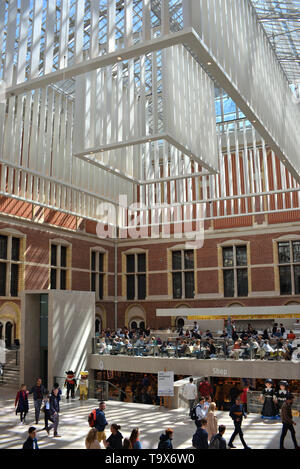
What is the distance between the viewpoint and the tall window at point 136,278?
35.7 m

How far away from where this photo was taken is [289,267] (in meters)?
30.6

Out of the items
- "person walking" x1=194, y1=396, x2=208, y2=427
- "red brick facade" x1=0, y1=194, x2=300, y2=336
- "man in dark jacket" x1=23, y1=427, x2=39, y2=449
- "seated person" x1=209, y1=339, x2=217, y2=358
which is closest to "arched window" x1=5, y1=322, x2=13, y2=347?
"red brick facade" x1=0, y1=194, x2=300, y2=336

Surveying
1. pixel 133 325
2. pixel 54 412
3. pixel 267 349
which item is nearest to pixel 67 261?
pixel 133 325

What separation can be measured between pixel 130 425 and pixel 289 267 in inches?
782

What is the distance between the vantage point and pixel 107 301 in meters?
35.1

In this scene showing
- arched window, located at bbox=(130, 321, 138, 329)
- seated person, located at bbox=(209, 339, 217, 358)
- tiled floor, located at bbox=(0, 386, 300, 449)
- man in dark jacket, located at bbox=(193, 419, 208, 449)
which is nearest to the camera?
man in dark jacket, located at bbox=(193, 419, 208, 449)

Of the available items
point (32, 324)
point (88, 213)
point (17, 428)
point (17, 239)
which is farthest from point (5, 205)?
point (17, 428)

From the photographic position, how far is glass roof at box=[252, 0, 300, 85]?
18.4m

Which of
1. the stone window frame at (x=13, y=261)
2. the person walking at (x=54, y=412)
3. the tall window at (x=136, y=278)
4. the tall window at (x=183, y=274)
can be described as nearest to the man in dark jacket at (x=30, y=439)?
the person walking at (x=54, y=412)

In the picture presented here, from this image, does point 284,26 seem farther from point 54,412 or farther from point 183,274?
point 183,274

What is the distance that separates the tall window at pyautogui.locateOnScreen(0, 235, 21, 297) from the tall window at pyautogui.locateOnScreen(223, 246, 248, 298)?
45.7ft

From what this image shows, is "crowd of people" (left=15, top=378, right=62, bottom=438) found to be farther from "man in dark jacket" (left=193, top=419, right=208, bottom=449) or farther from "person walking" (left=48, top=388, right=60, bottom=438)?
"man in dark jacket" (left=193, top=419, right=208, bottom=449)

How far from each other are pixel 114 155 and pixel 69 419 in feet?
30.1

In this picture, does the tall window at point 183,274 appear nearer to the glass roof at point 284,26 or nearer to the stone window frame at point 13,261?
the stone window frame at point 13,261
